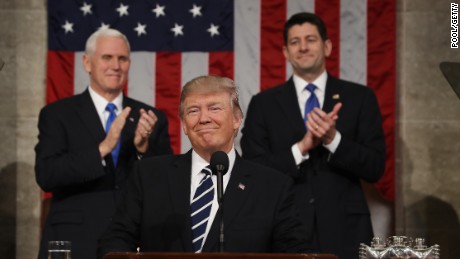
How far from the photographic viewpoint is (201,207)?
4398 millimetres

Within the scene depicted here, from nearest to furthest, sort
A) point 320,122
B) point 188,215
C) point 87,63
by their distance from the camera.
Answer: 1. point 188,215
2. point 320,122
3. point 87,63

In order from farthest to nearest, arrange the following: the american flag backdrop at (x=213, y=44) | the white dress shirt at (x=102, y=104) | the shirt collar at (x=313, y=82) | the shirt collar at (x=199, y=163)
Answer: the american flag backdrop at (x=213, y=44) → the shirt collar at (x=313, y=82) → the white dress shirt at (x=102, y=104) → the shirt collar at (x=199, y=163)

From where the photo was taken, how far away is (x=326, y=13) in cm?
728

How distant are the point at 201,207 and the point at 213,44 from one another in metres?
3.07

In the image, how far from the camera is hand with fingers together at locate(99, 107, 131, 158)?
5691 mm

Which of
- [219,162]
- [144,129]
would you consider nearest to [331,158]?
[144,129]

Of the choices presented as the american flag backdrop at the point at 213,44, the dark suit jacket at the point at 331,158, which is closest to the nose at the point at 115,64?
the dark suit jacket at the point at 331,158

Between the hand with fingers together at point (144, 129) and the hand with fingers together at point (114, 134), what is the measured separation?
0.32 feet

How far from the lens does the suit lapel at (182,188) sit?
431cm

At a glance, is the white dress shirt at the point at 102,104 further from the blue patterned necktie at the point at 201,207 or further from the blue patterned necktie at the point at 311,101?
the blue patterned necktie at the point at 201,207

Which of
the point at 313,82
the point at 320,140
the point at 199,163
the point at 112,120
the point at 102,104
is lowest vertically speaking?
the point at 199,163

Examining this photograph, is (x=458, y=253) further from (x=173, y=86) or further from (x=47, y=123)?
(x=47, y=123)

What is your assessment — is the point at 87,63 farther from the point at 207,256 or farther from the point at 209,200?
the point at 207,256

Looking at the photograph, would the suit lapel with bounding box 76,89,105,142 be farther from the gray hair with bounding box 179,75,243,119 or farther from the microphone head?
the microphone head
